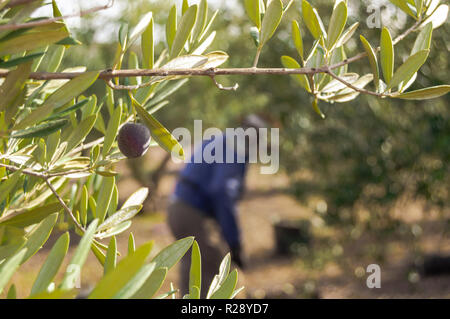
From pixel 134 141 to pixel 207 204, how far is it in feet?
11.1

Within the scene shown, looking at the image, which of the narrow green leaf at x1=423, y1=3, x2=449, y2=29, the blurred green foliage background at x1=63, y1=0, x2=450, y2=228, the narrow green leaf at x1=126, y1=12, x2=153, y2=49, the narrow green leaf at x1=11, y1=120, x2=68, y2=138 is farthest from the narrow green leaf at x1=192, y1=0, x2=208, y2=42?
the blurred green foliage background at x1=63, y1=0, x2=450, y2=228

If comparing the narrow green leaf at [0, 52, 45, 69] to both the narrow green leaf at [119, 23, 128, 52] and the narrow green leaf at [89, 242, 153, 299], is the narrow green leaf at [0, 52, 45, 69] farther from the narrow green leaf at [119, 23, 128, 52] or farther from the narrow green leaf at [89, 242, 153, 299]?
the narrow green leaf at [89, 242, 153, 299]

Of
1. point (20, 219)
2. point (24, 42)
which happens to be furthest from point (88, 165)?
point (24, 42)

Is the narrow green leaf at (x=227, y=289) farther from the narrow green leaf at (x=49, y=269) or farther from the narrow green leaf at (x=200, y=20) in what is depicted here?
the narrow green leaf at (x=200, y=20)

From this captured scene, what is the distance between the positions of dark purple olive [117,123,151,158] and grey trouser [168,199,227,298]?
3.18m

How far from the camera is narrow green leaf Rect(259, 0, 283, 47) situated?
35.8 inches

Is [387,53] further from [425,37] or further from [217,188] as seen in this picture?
[217,188]

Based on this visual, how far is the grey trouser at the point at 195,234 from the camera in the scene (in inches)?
161

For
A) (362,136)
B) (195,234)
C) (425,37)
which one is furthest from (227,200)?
(425,37)

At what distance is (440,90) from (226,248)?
3.69 m

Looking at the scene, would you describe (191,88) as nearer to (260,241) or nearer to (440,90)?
(260,241)

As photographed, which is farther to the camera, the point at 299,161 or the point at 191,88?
the point at 191,88
